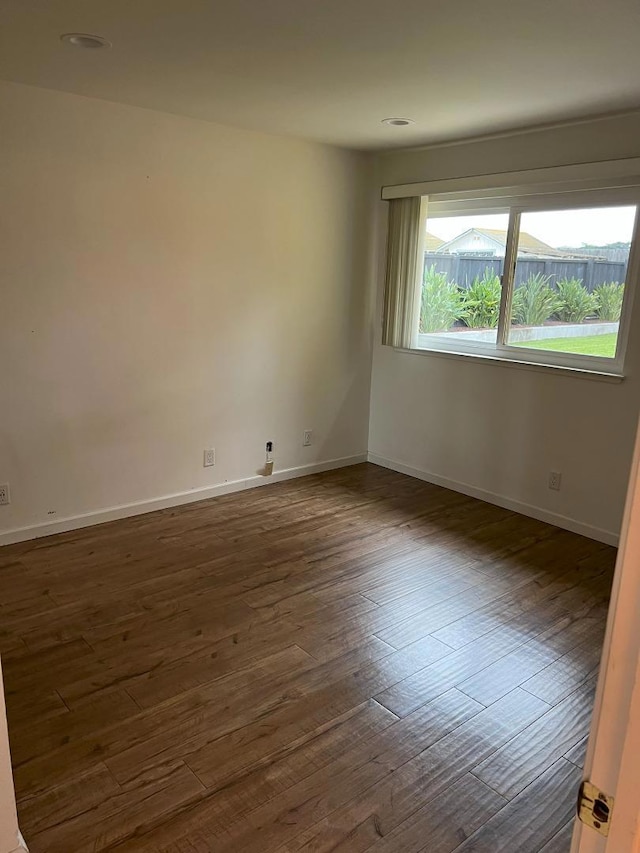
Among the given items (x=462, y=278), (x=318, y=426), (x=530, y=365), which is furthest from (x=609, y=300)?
(x=318, y=426)

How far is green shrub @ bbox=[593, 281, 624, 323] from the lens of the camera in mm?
3645

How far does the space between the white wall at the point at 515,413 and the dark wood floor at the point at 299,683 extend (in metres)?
0.33

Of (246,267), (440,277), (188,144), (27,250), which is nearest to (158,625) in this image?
(27,250)

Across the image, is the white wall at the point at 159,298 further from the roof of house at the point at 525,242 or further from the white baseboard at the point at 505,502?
the roof of house at the point at 525,242

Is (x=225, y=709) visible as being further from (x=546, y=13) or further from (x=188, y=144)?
(x=188, y=144)

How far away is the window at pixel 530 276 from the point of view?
12.1 feet

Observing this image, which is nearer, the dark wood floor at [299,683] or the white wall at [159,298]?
the dark wood floor at [299,683]

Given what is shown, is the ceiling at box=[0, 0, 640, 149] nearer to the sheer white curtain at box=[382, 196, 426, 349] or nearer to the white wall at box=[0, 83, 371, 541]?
the white wall at box=[0, 83, 371, 541]

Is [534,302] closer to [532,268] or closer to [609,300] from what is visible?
[532,268]

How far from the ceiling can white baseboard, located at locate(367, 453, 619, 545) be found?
235 centimetres

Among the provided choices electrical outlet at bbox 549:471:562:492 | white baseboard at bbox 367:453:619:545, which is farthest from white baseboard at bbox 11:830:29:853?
electrical outlet at bbox 549:471:562:492

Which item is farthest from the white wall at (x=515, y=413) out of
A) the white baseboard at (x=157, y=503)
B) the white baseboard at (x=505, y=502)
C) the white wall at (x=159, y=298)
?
the white baseboard at (x=157, y=503)

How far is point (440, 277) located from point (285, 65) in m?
2.26

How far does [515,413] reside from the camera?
421cm
